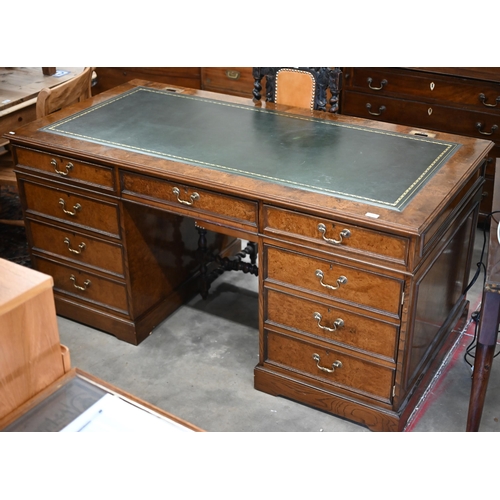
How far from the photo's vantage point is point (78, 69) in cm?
496

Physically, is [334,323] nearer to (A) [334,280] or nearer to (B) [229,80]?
(A) [334,280]

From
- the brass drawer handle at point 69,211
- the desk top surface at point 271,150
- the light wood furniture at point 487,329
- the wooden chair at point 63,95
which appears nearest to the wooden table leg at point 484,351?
the light wood furniture at point 487,329

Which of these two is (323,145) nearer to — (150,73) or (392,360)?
(392,360)

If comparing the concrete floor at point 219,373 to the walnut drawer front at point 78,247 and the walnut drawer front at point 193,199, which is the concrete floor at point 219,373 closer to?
the walnut drawer front at point 78,247

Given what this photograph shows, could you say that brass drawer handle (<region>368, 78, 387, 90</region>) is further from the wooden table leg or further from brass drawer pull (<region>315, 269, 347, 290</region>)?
the wooden table leg

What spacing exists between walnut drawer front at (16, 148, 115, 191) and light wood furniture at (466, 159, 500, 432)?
1574mm

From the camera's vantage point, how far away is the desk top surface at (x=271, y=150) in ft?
8.95

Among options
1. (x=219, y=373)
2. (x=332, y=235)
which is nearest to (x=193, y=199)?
(x=332, y=235)

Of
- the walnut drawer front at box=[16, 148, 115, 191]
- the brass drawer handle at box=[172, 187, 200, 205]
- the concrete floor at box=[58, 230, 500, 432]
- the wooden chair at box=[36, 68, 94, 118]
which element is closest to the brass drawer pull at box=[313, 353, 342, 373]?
the concrete floor at box=[58, 230, 500, 432]

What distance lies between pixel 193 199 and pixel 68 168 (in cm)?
66

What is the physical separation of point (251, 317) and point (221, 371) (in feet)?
1.52

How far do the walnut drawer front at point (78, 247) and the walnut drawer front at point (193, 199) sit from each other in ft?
1.17

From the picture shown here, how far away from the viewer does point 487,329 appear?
101 inches

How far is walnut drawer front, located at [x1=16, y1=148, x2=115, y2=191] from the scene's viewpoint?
10.4 ft
